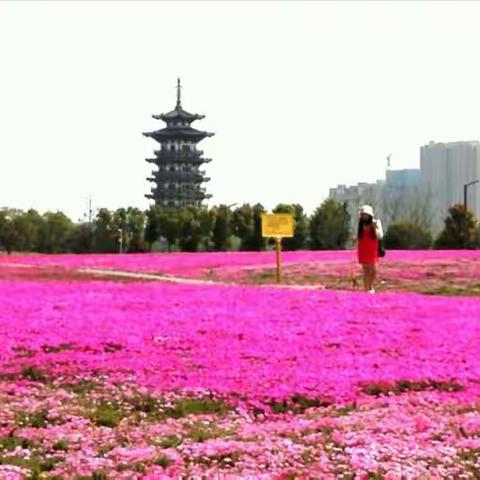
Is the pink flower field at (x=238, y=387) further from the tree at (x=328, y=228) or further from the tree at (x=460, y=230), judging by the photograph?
the tree at (x=328, y=228)

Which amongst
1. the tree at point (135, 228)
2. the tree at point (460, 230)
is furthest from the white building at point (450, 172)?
the tree at point (460, 230)

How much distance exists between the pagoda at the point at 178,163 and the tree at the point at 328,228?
114ft

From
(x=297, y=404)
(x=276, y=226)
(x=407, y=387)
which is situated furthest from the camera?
(x=276, y=226)

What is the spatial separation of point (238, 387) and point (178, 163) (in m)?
101

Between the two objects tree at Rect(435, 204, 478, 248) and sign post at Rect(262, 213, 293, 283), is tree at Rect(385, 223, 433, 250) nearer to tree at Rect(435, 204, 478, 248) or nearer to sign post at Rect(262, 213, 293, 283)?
tree at Rect(435, 204, 478, 248)

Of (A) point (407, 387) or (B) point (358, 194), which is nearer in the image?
(A) point (407, 387)

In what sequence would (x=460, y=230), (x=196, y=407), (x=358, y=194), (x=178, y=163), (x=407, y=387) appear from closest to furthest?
(x=196, y=407), (x=407, y=387), (x=460, y=230), (x=178, y=163), (x=358, y=194)

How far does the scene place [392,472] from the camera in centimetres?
750

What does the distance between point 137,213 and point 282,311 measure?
208 feet

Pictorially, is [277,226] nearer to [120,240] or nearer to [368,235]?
[368,235]

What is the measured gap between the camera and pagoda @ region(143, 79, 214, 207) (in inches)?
4377

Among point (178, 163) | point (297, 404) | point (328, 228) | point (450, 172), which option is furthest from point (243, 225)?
point (297, 404)

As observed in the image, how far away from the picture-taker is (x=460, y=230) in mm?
66812

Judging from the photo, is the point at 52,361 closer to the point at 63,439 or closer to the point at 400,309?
the point at 63,439
